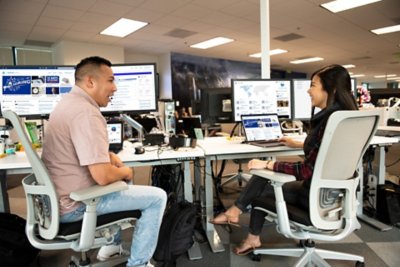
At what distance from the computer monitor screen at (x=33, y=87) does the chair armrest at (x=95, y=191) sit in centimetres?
114

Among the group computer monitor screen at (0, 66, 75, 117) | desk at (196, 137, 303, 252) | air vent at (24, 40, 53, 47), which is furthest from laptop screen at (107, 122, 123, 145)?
air vent at (24, 40, 53, 47)

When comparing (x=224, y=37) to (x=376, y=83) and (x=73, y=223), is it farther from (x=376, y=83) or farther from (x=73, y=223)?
(x=376, y=83)

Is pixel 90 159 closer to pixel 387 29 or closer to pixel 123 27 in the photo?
pixel 123 27

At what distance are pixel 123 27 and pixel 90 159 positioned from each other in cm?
540

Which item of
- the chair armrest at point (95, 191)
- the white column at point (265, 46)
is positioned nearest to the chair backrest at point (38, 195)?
the chair armrest at point (95, 191)

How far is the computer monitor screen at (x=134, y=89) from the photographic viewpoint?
82.2 inches

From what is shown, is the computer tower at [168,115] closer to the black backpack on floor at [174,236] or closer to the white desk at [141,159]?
the white desk at [141,159]

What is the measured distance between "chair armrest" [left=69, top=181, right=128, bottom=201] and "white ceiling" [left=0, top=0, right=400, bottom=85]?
4000 mm

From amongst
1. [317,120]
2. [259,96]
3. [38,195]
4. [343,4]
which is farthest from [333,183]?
[343,4]

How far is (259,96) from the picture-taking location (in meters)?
2.36

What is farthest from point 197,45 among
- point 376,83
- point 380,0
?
point 376,83

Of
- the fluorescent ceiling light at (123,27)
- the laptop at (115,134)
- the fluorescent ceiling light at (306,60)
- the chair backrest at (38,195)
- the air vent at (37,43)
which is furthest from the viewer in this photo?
the fluorescent ceiling light at (306,60)

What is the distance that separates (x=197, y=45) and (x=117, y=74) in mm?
5979

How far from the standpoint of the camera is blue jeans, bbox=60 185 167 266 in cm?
132
